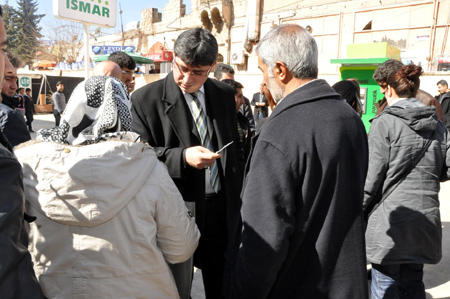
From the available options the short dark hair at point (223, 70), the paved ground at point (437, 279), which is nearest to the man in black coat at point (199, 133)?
the paved ground at point (437, 279)

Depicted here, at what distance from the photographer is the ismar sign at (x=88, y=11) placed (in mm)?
5410

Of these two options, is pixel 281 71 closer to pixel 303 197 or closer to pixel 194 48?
pixel 303 197

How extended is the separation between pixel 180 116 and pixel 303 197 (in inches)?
43.3

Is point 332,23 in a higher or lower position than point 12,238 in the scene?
higher

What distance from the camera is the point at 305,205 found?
1470mm

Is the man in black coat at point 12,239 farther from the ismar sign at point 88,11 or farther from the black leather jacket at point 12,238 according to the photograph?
the ismar sign at point 88,11

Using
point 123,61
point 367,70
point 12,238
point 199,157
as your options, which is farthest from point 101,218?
point 367,70

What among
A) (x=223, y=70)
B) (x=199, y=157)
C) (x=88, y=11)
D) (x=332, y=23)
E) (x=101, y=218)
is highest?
(x=332, y=23)

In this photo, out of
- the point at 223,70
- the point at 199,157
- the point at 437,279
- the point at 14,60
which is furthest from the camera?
the point at 223,70

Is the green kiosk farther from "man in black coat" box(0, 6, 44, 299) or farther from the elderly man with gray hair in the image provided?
"man in black coat" box(0, 6, 44, 299)

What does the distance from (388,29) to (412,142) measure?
59.6ft

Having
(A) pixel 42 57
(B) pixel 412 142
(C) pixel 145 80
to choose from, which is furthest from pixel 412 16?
(A) pixel 42 57

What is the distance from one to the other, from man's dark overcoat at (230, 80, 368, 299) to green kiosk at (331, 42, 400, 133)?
29.0 ft

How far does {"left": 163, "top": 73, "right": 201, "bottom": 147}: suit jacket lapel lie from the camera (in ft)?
7.56
